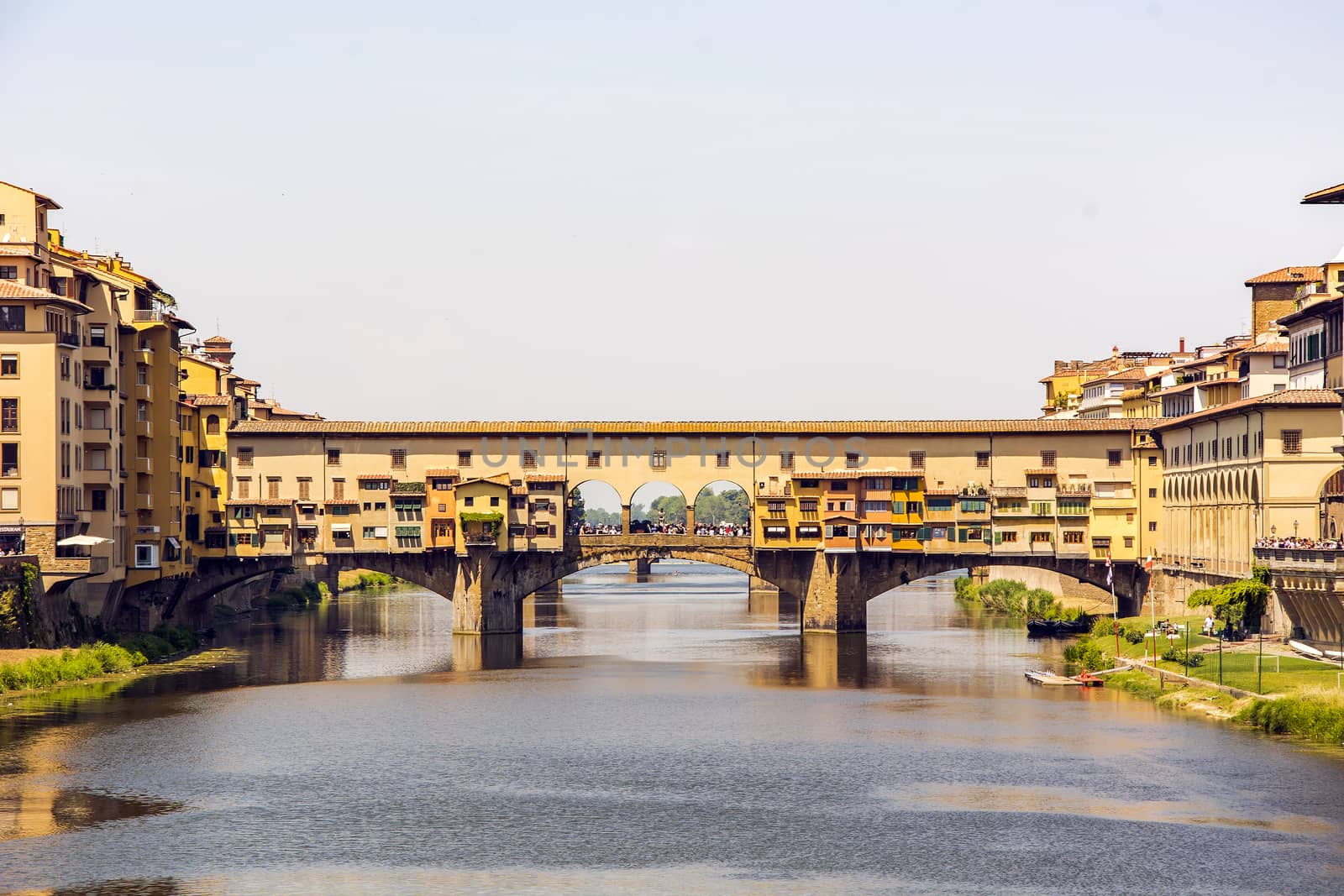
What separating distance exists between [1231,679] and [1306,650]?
5.15 m

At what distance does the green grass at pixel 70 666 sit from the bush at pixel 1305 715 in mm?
51856

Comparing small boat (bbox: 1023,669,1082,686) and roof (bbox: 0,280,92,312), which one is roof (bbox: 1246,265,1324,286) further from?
roof (bbox: 0,280,92,312)

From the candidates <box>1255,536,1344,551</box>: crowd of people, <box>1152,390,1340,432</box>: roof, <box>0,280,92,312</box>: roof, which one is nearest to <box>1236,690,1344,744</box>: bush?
<box>1255,536,1344,551</box>: crowd of people

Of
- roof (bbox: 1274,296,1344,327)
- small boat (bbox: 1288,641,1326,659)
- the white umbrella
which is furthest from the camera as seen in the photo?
roof (bbox: 1274,296,1344,327)

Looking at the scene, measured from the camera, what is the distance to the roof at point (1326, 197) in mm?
82562

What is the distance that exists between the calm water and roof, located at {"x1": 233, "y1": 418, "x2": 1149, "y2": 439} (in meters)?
20.9

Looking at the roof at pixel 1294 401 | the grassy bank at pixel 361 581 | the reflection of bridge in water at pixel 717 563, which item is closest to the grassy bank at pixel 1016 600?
the reflection of bridge in water at pixel 717 563

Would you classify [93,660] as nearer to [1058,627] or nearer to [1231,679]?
[1231,679]

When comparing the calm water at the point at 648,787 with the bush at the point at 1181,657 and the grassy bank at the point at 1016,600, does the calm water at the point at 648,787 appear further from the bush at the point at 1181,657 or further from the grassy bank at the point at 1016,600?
the grassy bank at the point at 1016,600

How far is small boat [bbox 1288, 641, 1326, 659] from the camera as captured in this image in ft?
258

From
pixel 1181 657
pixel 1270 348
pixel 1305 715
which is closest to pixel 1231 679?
pixel 1181 657

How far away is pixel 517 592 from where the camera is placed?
113m

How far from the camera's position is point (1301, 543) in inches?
3349

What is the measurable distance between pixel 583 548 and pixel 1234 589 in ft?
135
